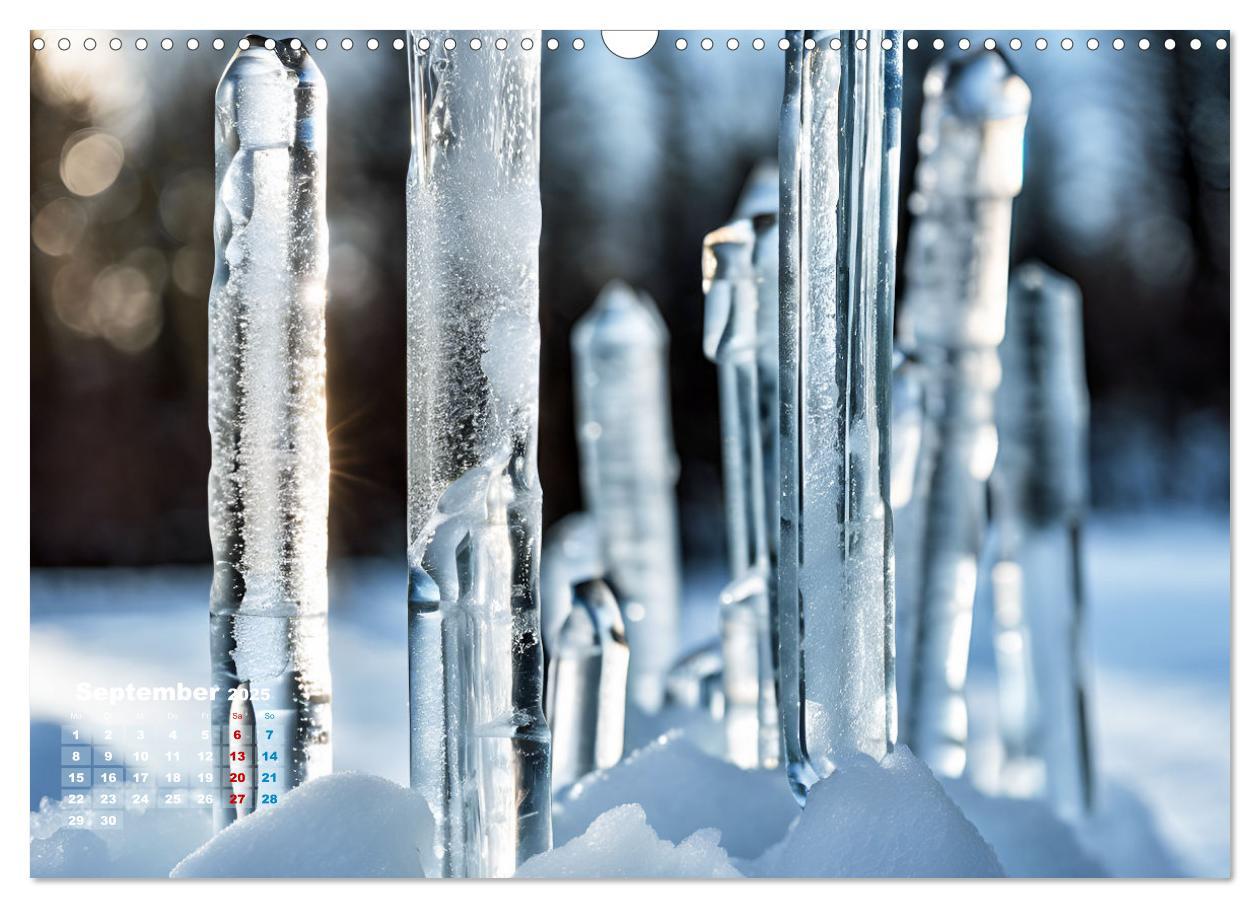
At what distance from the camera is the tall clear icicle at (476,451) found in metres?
1.08

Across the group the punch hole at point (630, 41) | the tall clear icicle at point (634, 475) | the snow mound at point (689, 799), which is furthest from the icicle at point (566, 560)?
the punch hole at point (630, 41)

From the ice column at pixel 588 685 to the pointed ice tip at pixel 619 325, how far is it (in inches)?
21.7

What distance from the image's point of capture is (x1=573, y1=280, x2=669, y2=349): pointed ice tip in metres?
1.86

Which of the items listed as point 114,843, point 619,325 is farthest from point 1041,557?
point 114,843

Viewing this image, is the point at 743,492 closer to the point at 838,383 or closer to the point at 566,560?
the point at 838,383

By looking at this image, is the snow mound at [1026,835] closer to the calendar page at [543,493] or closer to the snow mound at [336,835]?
the calendar page at [543,493]

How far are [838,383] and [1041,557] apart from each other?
21.4 inches

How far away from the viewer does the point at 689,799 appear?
1.32 meters

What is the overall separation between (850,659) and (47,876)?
0.74 metres

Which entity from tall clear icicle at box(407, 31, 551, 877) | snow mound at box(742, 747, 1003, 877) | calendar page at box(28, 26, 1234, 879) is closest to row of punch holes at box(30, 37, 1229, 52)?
calendar page at box(28, 26, 1234, 879)

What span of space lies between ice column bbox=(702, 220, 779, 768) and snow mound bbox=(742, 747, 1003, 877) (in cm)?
22

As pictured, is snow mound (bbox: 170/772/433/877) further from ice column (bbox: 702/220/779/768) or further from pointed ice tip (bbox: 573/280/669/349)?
pointed ice tip (bbox: 573/280/669/349)

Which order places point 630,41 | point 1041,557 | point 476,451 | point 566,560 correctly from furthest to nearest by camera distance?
point 566,560 → point 1041,557 → point 630,41 → point 476,451

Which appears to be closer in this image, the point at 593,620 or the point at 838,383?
the point at 838,383
